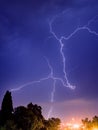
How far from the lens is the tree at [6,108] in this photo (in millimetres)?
35287

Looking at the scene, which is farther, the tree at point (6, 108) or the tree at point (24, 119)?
the tree at point (24, 119)

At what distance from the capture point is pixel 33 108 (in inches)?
1673

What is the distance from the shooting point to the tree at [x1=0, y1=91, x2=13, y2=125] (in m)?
35.3

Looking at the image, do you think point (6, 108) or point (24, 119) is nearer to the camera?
point (24, 119)

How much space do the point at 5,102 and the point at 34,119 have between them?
159 inches

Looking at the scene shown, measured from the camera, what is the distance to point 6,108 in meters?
36.7

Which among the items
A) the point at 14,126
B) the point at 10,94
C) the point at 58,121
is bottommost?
the point at 14,126

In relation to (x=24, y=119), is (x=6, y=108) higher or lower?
higher

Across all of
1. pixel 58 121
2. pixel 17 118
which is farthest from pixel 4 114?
pixel 58 121

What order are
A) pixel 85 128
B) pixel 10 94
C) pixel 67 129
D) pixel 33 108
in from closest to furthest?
pixel 10 94
pixel 33 108
pixel 85 128
pixel 67 129

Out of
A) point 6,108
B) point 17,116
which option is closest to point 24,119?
point 17,116

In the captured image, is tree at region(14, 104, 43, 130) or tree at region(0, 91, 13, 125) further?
tree at region(14, 104, 43, 130)

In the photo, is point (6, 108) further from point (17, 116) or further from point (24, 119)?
point (24, 119)

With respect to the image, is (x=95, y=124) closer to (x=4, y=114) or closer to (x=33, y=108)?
(x=33, y=108)
